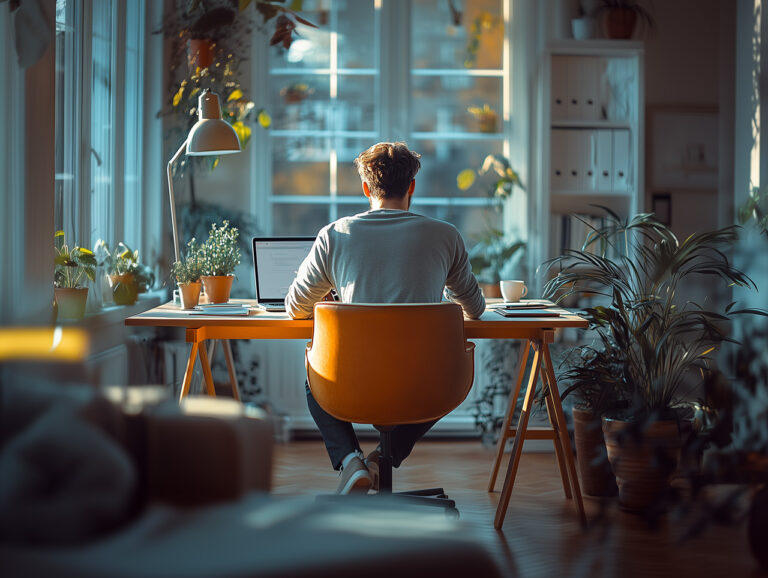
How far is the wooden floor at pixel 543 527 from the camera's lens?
2.57 metres

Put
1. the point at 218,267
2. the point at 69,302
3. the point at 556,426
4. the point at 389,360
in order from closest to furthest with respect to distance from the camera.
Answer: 1. the point at 389,360
2. the point at 69,302
3. the point at 556,426
4. the point at 218,267

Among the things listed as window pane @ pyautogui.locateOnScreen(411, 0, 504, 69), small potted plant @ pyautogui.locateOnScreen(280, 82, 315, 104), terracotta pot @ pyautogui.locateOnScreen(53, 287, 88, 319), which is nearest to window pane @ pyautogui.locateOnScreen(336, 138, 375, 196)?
small potted plant @ pyautogui.locateOnScreen(280, 82, 315, 104)

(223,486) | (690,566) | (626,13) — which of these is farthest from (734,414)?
(626,13)

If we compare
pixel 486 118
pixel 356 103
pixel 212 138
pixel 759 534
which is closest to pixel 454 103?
pixel 486 118

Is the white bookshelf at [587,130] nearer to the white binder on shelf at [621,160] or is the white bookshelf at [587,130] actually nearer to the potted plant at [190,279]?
the white binder on shelf at [621,160]

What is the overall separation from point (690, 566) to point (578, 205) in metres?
2.26

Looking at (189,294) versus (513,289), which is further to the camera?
(513,289)

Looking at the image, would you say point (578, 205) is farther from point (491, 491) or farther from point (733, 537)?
point (733, 537)

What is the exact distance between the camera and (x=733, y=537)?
104 inches

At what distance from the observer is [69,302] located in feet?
9.49

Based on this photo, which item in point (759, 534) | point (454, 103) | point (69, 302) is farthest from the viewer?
point (454, 103)

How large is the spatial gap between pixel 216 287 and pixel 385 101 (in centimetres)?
179

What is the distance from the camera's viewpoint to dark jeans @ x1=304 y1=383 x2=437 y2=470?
2.87 metres

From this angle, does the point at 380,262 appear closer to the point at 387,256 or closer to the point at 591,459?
the point at 387,256
